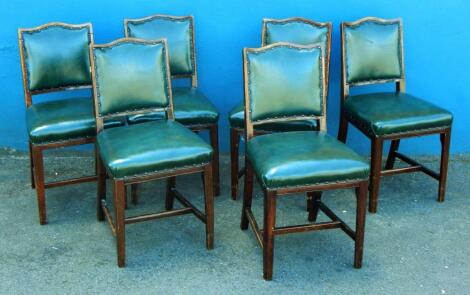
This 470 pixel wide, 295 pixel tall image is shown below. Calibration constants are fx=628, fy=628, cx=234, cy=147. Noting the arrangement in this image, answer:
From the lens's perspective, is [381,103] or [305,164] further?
[381,103]

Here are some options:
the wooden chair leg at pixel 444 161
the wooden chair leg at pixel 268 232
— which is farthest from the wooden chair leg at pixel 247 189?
the wooden chair leg at pixel 444 161

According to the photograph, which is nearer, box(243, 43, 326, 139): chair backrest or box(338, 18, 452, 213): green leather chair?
box(243, 43, 326, 139): chair backrest

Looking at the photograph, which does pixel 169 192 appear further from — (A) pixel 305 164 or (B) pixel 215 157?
(A) pixel 305 164

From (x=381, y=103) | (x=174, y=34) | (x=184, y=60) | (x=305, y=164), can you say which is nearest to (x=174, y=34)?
(x=174, y=34)

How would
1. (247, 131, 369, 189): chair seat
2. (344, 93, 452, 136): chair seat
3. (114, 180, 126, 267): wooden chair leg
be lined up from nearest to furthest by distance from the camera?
(247, 131, 369, 189): chair seat < (114, 180, 126, 267): wooden chair leg < (344, 93, 452, 136): chair seat

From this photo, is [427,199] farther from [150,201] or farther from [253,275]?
[150,201]

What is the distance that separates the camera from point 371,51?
377 centimetres

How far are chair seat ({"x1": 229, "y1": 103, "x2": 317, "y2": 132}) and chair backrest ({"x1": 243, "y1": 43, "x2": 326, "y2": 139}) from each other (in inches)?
11.9

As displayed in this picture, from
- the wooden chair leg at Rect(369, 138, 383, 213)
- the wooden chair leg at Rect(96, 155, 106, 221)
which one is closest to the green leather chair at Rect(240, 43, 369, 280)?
the wooden chair leg at Rect(369, 138, 383, 213)

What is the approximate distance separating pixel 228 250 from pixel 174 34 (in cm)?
137

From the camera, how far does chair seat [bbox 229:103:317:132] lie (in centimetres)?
346

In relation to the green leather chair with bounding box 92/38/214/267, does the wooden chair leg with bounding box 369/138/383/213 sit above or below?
below

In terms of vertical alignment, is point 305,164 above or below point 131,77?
below

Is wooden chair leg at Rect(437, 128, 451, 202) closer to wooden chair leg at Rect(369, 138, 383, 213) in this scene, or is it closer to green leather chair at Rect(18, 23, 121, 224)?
wooden chair leg at Rect(369, 138, 383, 213)
